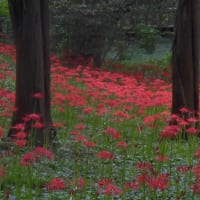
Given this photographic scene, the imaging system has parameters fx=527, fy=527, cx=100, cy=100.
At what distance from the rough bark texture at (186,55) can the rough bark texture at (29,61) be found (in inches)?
110

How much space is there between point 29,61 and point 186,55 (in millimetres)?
3156

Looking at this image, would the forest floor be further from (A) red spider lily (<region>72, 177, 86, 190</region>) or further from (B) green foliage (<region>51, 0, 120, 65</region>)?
(B) green foliage (<region>51, 0, 120, 65</region>)

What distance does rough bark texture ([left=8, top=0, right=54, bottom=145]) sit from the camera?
8016 millimetres

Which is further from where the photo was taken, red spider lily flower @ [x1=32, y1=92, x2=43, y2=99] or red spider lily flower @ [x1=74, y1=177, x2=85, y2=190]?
red spider lily flower @ [x1=32, y1=92, x2=43, y2=99]

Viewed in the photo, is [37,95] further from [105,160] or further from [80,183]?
[80,183]

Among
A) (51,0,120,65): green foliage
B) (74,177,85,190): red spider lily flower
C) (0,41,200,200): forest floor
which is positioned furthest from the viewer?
(51,0,120,65): green foliage

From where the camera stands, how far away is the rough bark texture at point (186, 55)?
972 centimetres

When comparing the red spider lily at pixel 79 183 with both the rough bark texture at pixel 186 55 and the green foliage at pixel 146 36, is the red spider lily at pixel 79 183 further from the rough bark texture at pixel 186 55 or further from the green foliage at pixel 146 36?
the green foliage at pixel 146 36

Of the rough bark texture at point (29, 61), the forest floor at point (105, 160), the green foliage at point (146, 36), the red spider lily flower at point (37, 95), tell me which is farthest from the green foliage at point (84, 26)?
the red spider lily flower at point (37, 95)

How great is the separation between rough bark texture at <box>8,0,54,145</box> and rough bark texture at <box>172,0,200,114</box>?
9.18 feet

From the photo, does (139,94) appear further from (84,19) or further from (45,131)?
(84,19)

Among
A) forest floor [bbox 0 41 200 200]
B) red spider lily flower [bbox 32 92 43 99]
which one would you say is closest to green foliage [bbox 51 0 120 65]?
forest floor [bbox 0 41 200 200]

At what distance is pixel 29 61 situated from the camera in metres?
8.08

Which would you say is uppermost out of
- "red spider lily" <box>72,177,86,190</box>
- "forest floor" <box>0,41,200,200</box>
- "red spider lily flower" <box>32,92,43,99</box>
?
"red spider lily flower" <box>32,92,43,99</box>
